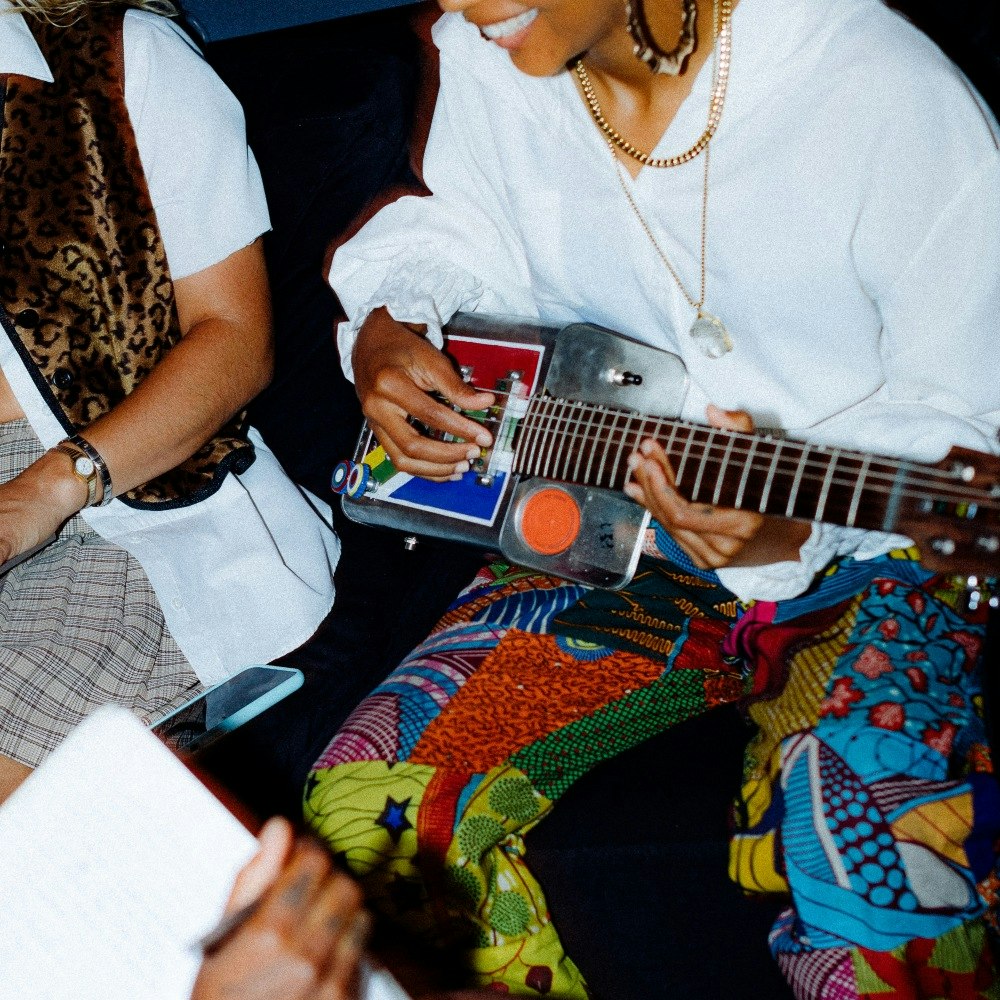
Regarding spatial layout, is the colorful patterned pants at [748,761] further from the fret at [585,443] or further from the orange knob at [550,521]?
the fret at [585,443]

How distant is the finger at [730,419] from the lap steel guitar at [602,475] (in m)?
0.01

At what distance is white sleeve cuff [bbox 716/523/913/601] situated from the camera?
1.08m

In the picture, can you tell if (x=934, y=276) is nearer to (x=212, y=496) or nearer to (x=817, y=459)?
(x=817, y=459)

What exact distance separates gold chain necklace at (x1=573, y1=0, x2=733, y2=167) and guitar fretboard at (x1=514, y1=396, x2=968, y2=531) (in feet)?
0.99

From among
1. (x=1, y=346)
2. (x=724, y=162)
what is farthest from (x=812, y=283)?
(x=1, y=346)

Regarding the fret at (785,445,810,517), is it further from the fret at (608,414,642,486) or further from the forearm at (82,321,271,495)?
the forearm at (82,321,271,495)

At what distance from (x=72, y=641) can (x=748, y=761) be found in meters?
1.01

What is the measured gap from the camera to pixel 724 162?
1029mm

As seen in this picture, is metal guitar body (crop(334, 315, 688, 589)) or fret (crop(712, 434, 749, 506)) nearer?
fret (crop(712, 434, 749, 506))

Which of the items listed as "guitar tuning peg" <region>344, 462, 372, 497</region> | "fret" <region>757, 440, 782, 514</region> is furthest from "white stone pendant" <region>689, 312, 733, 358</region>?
"guitar tuning peg" <region>344, 462, 372, 497</region>

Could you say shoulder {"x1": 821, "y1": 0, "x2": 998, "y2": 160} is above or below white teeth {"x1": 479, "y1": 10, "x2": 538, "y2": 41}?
below

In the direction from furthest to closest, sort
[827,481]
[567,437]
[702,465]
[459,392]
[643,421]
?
[459,392], [567,437], [643,421], [702,465], [827,481]

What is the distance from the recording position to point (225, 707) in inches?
54.6

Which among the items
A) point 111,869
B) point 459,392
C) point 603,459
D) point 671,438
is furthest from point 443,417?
point 111,869
